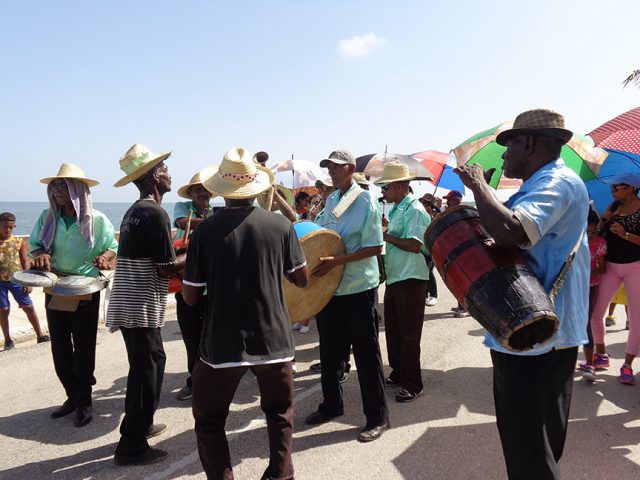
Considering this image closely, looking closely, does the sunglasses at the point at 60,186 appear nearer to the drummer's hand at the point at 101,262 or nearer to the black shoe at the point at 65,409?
the drummer's hand at the point at 101,262

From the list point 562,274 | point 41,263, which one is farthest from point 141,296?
point 562,274

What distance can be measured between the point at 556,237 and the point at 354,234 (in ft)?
5.86

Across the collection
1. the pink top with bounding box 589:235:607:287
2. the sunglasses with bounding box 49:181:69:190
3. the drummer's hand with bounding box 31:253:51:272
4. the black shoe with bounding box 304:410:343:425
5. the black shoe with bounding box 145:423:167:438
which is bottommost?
the black shoe with bounding box 304:410:343:425

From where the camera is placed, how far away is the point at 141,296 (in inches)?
128

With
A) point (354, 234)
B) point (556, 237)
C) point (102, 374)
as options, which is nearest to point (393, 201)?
point (354, 234)

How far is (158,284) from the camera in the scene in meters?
3.36

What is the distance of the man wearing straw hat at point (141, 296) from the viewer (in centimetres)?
314

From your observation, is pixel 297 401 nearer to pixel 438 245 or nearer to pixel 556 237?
pixel 438 245

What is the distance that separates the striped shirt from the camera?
3113 millimetres

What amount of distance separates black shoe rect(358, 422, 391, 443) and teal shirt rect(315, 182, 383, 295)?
1.07 m

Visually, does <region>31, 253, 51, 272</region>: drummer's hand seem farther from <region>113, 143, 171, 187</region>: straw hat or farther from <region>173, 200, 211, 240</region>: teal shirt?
<region>173, 200, 211, 240</region>: teal shirt

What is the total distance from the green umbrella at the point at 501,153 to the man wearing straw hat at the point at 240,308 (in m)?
2.64

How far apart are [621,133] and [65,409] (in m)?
5.71

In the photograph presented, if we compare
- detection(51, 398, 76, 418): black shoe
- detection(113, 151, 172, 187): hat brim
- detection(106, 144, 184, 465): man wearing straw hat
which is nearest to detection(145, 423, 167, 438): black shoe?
detection(106, 144, 184, 465): man wearing straw hat
